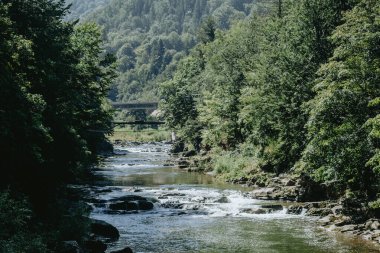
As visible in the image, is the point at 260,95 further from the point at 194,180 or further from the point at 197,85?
the point at 197,85

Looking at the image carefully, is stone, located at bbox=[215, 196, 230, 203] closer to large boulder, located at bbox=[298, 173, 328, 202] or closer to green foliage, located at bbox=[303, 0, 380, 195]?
large boulder, located at bbox=[298, 173, 328, 202]

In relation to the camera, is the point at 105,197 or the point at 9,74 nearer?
the point at 9,74

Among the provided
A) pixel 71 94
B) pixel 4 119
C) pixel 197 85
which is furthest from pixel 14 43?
pixel 197 85

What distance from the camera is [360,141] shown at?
28.2 meters

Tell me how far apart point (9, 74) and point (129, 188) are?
2857 cm

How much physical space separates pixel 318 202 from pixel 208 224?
31.9 feet

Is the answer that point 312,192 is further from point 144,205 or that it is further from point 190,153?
point 190,153

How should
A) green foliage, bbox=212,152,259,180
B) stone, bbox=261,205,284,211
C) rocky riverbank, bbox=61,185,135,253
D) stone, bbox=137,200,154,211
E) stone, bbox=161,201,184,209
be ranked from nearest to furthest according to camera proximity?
rocky riverbank, bbox=61,185,135,253 < stone, bbox=261,205,284,211 < stone, bbox=137,200,154,211 < stone, bbox=161,201,184,209 < green foliage, bbox=212,152,259,180

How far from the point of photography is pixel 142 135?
509ft

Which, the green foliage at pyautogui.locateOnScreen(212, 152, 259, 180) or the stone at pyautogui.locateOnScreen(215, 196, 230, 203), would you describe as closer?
the stone at pyautogui.locateOnScreen(215, 196, 230, 203)

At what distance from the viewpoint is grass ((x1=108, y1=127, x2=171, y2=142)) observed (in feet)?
488

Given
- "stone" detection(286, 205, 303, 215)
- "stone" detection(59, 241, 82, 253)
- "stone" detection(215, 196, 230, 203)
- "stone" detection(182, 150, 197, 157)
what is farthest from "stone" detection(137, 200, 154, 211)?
"stone" detection(182, 150, 197, 157)

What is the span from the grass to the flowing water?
97.0m

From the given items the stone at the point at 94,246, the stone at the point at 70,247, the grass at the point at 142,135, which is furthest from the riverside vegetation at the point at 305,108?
the grass at the point at 142,135
